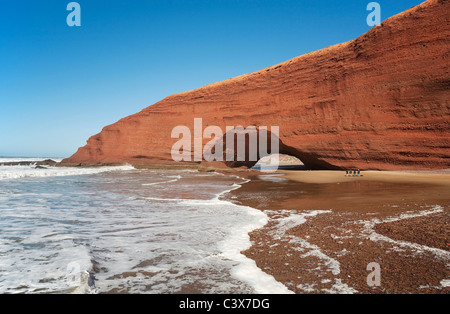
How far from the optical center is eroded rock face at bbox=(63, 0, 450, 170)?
17.7 meters

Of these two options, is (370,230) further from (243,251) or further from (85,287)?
(85,287)

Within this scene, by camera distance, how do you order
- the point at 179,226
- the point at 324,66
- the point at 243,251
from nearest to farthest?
the point at 243,251 < the point at 179,226 < the point at 324,66

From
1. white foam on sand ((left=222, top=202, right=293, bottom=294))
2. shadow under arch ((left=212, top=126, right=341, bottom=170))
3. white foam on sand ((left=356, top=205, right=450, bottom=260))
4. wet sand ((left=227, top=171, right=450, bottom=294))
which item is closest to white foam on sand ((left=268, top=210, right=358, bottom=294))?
wet sand ((left=227, top=171, right=450, bottom=294))

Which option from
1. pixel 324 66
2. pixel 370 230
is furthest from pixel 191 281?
pixel 324 66

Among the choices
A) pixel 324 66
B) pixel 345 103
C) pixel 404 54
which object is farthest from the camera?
pixel 324 66

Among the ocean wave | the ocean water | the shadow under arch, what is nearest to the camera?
the ocean water

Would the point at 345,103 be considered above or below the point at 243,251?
above

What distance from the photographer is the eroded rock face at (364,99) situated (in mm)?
17703

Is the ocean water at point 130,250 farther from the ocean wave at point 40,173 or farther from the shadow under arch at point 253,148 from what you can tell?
the shadow under arch at point 253,148

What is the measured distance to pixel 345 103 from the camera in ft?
72.2

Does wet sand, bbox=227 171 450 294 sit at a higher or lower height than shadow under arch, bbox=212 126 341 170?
lower

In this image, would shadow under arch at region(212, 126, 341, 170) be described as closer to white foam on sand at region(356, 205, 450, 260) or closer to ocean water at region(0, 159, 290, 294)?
white foam on sand at region(356, 205, 450, 260)

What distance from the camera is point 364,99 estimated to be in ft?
68.5
